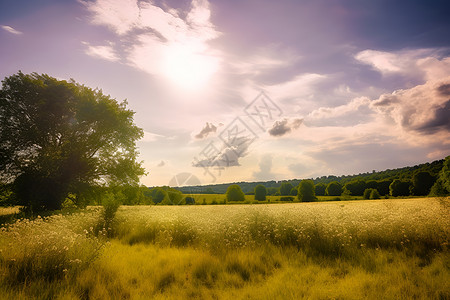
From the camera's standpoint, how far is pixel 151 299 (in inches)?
150

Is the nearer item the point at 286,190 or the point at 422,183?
the point at 422,183

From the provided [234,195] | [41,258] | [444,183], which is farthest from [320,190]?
[41,258]

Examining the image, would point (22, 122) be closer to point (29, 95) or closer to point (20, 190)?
point (29, 95)

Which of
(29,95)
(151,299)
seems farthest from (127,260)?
(29,95)

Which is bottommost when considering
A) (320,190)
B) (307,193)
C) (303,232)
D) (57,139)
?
(320,190)

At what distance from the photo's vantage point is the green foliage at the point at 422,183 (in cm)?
Result: 5400

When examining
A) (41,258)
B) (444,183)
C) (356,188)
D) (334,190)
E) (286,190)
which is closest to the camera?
(41,258)

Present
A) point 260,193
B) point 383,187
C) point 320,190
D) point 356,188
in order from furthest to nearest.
→ point 320,190 < point 260,193 < point 356,188 < point 383,187

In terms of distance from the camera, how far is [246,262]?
18.0 ft

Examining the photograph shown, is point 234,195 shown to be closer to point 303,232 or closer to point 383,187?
point 383,187

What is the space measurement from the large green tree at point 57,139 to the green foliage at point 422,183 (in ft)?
227

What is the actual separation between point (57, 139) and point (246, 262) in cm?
1812

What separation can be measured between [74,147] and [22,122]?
343 centimetres

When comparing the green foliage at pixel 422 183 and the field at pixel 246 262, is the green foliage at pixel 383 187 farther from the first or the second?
the field at pixel 246 262
